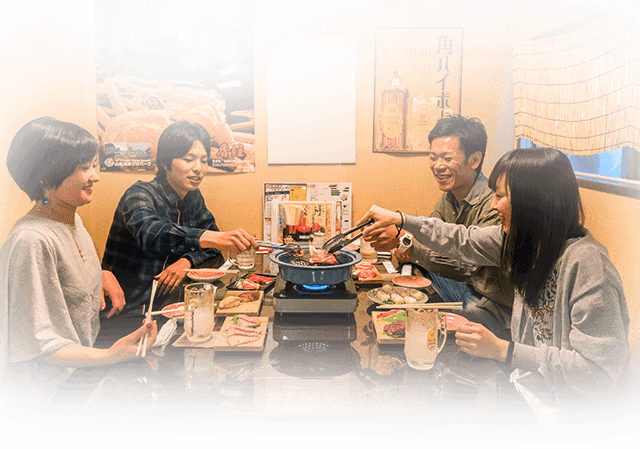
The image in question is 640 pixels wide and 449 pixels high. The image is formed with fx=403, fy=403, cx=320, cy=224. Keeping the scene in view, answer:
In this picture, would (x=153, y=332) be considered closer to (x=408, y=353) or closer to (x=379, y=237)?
(x=408, y=353)

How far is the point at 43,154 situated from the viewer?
1.36m

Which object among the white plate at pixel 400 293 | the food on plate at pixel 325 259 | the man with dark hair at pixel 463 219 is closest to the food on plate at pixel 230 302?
the food on plate at pixel 325 259

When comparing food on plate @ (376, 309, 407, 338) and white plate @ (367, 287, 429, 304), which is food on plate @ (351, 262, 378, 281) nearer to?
white plate @ (367, 287, 429, 304)

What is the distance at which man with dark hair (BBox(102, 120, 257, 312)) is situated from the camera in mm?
2219

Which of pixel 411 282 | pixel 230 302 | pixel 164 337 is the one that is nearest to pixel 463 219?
pixel 411 282

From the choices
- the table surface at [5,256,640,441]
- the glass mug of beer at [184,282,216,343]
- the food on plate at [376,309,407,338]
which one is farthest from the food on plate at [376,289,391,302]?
the glass mug of beer at [184,282,216,343]

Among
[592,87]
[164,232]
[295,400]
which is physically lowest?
[295,400]

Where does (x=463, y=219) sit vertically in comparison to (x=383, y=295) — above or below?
above

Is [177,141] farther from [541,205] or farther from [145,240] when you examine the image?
[541,205]

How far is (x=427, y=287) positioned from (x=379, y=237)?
1.27 feet

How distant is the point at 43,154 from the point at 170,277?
1.20 metres

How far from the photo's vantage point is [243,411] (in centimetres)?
114

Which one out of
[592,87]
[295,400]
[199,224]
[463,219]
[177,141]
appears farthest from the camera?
[199,224]

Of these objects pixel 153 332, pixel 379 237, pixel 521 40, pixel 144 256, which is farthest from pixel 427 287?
pixel 521 40
